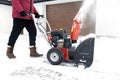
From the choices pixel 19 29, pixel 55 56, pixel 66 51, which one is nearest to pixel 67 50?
pixel 66 51

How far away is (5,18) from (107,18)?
6361mm

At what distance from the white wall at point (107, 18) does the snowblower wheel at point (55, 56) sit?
5.16 meters

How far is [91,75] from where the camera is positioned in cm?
179

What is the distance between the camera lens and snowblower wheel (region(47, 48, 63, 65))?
2.12 meters

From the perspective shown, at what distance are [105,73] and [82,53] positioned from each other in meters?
0.33

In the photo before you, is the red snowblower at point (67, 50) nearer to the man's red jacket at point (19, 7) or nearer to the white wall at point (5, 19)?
the man's red jacket at point (19, 7)

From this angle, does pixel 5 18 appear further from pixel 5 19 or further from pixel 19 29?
pixel 19 29

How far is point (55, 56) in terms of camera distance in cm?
218

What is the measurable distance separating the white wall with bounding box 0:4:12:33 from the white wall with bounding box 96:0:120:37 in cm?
590

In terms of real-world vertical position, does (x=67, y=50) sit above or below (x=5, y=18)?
below

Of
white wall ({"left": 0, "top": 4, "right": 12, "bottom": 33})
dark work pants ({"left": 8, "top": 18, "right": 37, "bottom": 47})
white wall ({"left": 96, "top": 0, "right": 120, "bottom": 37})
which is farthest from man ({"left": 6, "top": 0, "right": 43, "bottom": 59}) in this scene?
white wall ({"left": 0, "top": 4, "right": 12, "bottom": 33})

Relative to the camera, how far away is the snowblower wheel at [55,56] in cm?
212

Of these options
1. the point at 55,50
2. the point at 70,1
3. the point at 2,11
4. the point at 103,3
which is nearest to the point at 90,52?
the point at 55,50

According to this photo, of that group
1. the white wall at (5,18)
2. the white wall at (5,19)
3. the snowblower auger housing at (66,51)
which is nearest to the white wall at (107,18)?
the white wall at (5,19)
